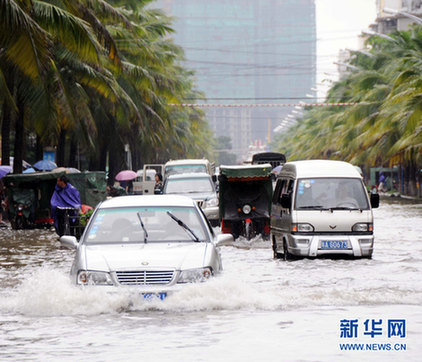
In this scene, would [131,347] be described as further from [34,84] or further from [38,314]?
[34,84]

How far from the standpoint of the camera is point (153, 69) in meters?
52.3

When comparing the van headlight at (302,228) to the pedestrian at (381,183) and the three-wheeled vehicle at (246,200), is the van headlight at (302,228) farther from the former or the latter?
the pedestrian at (381,183)

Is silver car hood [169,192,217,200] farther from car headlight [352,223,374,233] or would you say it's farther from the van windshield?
car headlight [352,223,374,233]

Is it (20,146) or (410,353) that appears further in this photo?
(20,146)

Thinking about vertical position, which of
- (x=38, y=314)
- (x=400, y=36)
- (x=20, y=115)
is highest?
(x=400, y=36)

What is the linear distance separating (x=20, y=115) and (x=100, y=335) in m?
25.6

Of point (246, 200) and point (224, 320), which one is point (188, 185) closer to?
point (246, 200)

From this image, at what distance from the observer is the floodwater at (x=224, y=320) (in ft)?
27.7

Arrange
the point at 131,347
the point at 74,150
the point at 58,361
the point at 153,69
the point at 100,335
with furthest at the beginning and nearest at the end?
the point at 153,69
the point at 74,150
the point at 100,335
the point at 131,347
the point at 58,361

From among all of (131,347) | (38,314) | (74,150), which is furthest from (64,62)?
(131,347)

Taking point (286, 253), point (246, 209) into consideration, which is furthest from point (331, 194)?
point (246, 209)

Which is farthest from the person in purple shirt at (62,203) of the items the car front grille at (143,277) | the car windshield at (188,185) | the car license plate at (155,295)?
the car license plate at (155,295)

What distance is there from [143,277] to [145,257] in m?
0.30

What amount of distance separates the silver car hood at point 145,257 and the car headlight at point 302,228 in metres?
6.79
